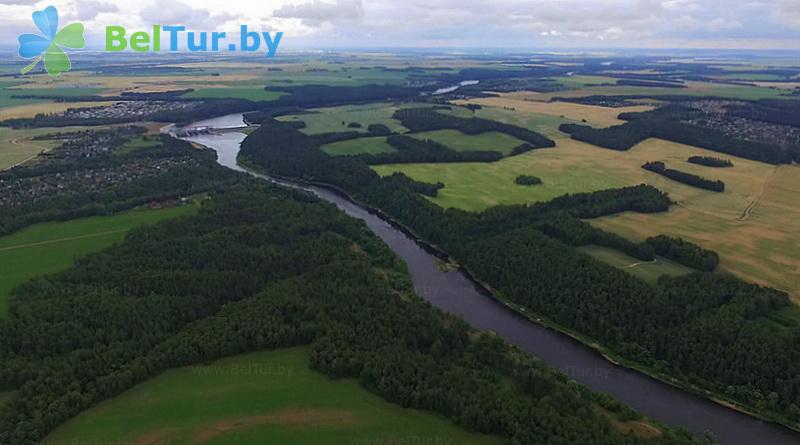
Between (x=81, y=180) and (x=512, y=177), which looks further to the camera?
(x=512, y=177)

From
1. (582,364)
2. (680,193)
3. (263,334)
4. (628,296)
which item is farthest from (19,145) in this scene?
(680,193)

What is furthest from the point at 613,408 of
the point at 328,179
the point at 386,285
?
the point at 328,179

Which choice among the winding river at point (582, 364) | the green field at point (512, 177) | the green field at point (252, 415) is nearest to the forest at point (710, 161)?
the green field at point (512, 177)

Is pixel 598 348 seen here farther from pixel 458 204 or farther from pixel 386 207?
pixel 386 207

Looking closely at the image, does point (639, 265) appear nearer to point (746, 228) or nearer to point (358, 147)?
point (746, 228)

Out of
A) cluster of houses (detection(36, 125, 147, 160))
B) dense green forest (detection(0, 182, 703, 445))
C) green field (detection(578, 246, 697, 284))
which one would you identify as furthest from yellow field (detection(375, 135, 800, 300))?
cluster of houses (detection(36, 125, 147, 160))
